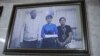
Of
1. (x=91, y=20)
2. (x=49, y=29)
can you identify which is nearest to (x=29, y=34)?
(x=49, y=29)

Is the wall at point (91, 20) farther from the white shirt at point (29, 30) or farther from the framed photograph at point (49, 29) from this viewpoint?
the white shirt at point (29, 30)

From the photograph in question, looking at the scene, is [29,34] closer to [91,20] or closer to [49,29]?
[49,29]

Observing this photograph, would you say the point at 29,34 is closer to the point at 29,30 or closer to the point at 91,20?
the point at 29,30

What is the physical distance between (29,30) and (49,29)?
15 centimetres

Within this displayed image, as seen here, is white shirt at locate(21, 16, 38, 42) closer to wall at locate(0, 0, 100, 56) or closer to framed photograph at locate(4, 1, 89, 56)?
framed photograph at locate(4, 1, 89, 56)

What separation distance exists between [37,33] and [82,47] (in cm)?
32

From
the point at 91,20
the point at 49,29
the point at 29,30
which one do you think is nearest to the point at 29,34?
the point at 29,30

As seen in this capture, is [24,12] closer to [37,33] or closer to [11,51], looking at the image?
[37,33]

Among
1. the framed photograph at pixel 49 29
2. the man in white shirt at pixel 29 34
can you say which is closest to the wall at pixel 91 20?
the framed photograph at pixel 49 29

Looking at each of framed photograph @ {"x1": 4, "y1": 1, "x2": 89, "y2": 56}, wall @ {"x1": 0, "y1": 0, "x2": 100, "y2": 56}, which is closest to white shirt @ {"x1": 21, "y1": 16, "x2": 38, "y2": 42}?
framed photograph @ {"x1": 4, "y1": 1, "x2": 89, "y2": 56}

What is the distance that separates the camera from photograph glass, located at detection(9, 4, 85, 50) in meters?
0.96

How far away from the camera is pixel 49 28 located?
1.03 metres

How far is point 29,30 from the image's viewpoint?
1048mm

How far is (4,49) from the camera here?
1.00 m
